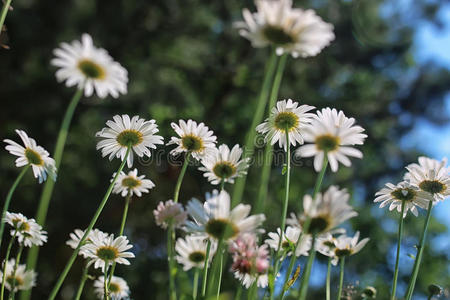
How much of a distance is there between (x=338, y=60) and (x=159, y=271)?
4046 millimetres

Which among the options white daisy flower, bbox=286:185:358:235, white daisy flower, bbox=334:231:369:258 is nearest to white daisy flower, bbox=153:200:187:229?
white daisy flower, bbox=286:185:358:235

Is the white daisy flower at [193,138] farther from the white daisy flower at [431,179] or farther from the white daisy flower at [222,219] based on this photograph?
the white daisy flower at [431,179]

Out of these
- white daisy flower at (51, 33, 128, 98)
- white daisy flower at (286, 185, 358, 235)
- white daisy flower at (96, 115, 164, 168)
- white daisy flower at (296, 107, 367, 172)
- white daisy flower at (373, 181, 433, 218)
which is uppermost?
white daisy flower at (96, 115, 164, 168)

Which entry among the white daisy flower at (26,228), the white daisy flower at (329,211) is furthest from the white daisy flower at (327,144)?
the white daisy flower at (26,228)

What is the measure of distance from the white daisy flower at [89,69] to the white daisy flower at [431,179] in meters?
0.59

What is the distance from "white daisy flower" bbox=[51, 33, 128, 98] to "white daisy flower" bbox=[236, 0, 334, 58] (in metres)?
0.19

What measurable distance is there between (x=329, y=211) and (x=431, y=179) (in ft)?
1.43

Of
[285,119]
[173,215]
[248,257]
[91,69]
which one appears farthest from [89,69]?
[285,119]

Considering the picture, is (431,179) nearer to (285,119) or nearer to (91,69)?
(285,119)

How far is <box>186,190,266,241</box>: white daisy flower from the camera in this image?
2.15 ft

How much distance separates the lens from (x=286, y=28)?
2.25 ft

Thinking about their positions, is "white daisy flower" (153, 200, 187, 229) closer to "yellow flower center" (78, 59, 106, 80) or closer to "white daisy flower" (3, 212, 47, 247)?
"yellow flower center" (78, 59, 106, 80)

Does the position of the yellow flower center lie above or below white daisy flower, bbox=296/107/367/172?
above

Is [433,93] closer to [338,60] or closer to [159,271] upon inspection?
[338,60]
